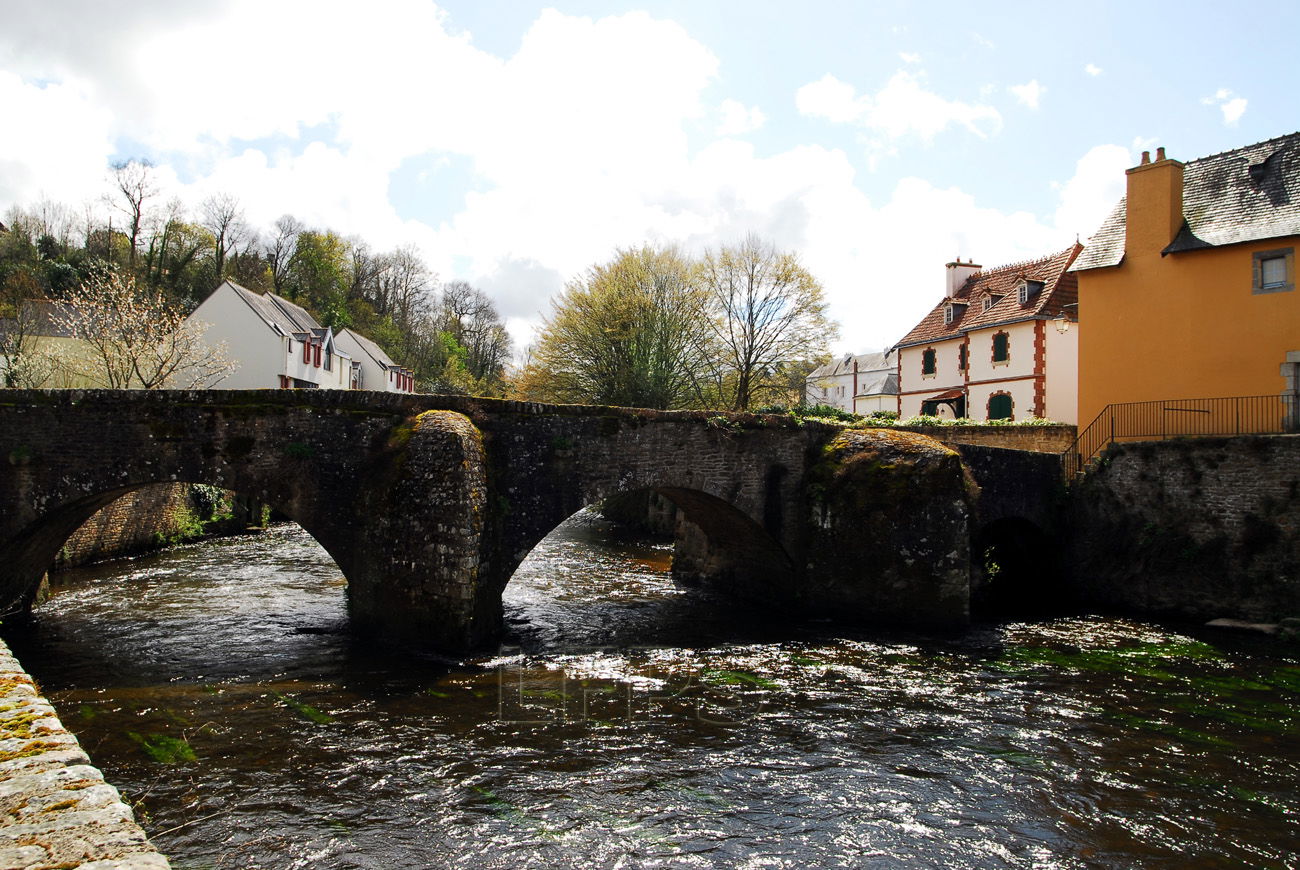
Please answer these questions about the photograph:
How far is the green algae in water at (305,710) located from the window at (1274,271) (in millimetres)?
21425

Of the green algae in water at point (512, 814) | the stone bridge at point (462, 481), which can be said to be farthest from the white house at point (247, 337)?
the green algae in water at point (512, 814)

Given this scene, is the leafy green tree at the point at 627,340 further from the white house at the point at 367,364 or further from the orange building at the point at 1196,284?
the white house at the point at 367,364

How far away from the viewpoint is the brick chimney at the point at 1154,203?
20656mm

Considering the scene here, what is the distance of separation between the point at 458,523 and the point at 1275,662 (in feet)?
43.0

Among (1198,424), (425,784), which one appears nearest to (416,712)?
(425,784)

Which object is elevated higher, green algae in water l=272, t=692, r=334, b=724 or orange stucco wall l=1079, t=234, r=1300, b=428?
orange stucco wall l=1079, t=234, r=1300, b=428

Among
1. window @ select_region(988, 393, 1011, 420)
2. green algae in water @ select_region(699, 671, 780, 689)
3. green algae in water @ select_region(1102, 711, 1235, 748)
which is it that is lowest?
green algae in water @ select_region(1102, 711, 1235, 748)

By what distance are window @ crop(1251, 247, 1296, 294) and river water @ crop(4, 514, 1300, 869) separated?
9148mm

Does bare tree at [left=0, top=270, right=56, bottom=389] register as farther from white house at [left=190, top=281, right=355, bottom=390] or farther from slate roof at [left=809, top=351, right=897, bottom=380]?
slate roof at [left=809, top=351, right=897, bottom=380]

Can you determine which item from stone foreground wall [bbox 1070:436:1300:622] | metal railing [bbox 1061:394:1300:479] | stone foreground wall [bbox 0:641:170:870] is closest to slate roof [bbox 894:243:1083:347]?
metal railing [bbox 1061:394:1300:479]

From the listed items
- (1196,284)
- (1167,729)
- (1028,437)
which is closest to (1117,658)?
(1167,729)

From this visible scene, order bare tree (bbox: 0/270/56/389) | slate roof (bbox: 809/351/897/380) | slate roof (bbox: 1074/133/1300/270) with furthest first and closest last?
1. slate roof (bbox: 809/351/897/380)
2. bare tree (bbox: 0/270/56/389)
3. slate roof (bbox: 1074/133/1300/270)

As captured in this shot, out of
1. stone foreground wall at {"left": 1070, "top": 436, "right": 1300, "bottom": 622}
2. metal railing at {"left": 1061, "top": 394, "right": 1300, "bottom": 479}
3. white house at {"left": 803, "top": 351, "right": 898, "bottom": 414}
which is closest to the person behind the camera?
stone foreground wall at {"left": 1070, "top": 436, "right": 1300, "bottom": 622}

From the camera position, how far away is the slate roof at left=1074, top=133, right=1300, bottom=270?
63.1 ft
